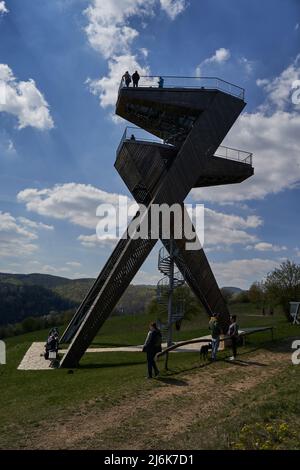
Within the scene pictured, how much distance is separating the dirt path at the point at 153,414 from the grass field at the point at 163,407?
2 cm

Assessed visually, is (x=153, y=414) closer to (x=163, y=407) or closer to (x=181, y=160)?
(x=163, y=407)

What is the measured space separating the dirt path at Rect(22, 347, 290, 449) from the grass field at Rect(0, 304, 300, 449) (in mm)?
19

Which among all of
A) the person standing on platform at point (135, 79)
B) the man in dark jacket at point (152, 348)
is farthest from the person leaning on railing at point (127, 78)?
the man in dark jacket at point (152, 348)

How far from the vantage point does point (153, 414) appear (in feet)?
30.1

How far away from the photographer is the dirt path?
7762 mm

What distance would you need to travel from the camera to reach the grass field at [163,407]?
24.5 ft

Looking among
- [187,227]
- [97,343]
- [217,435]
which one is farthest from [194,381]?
[97,343]

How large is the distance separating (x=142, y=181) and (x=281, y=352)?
35.5 feet

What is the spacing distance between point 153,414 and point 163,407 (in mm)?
541

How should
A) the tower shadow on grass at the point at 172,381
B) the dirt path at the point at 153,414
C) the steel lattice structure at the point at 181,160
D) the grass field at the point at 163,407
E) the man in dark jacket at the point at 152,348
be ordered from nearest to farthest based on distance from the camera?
the grass field at the point at 163,407 → the dirt path at the point at 153,414 → the tower shadow on grass at the point at 172,381 → the man in dark jacket at the point at 152,348 → the steel lattice structure at the point at 181,160

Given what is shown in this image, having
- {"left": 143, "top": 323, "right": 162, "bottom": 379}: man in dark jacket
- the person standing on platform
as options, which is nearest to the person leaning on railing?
the person standing on platform

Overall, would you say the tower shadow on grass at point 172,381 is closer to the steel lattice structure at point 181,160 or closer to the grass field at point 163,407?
the grass field at point 163,407

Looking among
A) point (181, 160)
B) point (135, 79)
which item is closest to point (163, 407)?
point (181, 160)
